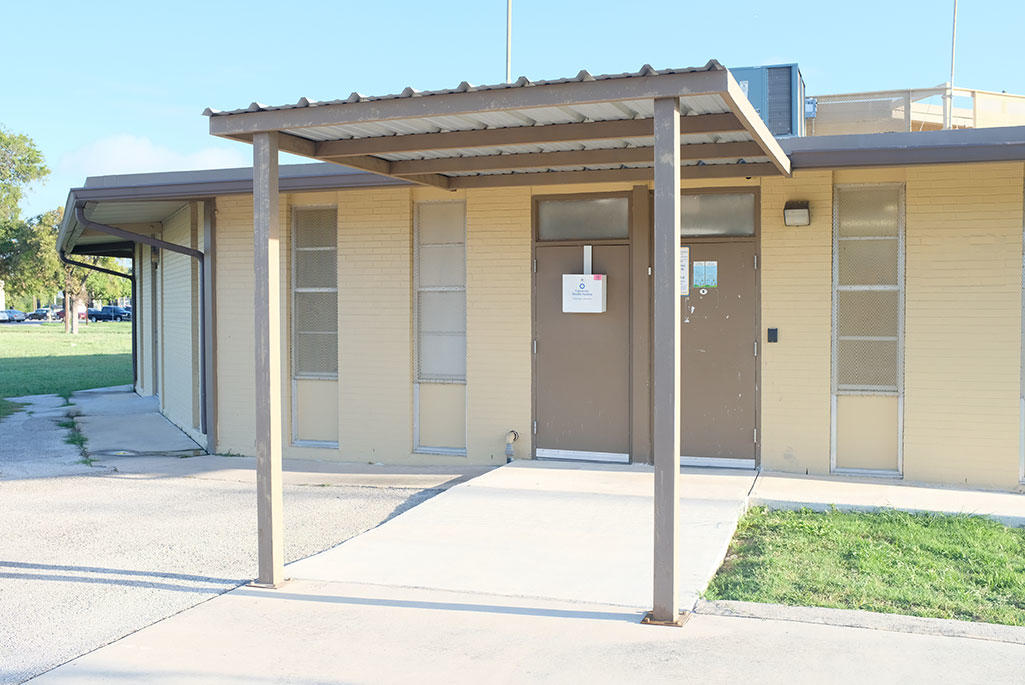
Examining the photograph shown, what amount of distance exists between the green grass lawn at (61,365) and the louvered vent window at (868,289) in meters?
12.5

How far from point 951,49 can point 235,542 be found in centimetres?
1242

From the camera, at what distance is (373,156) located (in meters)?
7.42

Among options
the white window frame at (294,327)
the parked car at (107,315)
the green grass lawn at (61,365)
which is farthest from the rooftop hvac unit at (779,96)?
the parked car at (107,315)

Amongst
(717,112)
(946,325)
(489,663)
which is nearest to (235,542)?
(489,663)

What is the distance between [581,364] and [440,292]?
5.43 ft

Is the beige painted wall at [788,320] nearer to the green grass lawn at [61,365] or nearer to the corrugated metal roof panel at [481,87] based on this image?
the corrugated metal roof panel at [481,87]

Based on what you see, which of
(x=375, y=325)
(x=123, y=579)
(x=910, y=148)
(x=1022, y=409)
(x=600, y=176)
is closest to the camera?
(x=123, y=579)

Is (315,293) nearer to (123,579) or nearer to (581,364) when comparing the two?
(581,364)

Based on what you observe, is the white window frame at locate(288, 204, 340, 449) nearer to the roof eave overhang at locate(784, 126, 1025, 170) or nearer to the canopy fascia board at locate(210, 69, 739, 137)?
the canopy fascia board at locate(210, 69, 739, 137)

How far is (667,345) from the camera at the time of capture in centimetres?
494

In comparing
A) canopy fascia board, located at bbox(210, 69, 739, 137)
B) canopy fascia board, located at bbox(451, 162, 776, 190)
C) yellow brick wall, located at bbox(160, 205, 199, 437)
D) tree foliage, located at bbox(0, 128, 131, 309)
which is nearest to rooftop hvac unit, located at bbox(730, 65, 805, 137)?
canopy fascia board, located at bbox(451, 162, 776, 190)

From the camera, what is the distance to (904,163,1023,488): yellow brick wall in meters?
8.15

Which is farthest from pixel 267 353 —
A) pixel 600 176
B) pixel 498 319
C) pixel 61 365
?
pixel 61 365

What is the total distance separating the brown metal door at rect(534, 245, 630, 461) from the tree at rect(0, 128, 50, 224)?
40448 millimetres
